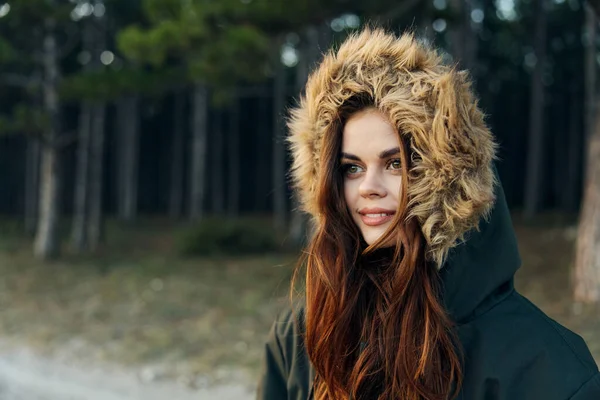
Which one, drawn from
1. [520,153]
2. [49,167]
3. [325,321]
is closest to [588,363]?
[325,321]

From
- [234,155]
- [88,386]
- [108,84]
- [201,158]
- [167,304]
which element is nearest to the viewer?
[88,386]

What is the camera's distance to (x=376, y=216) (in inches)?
63.9

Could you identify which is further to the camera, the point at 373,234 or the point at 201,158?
the point at 201,158

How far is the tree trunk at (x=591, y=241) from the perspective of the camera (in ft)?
23.0

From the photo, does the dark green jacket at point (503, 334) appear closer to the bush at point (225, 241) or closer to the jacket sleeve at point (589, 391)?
the jacket sleeve at point (589, 391)

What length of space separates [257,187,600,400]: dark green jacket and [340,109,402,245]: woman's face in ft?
0.62

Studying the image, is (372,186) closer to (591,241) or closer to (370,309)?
(370,309)

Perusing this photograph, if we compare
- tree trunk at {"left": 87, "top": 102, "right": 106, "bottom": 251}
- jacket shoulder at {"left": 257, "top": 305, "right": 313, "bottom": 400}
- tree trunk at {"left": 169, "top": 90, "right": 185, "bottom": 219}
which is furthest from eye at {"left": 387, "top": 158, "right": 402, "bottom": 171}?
tree trunk at {"left": 169, "top": 90, "right": 185, "bottom": 219}

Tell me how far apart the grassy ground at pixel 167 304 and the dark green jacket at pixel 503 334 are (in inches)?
97.2

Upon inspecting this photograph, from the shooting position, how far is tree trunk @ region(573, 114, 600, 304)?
7.00m

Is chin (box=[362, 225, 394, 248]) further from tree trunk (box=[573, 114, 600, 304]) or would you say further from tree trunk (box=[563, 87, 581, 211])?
tree trunk (box=[563, 87, 581, 211])

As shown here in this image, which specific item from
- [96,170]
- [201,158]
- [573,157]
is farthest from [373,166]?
[573,157]

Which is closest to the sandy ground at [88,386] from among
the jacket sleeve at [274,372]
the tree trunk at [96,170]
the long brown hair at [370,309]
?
the jacket sleeve at [274,372]

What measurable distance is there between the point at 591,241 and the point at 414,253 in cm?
613
